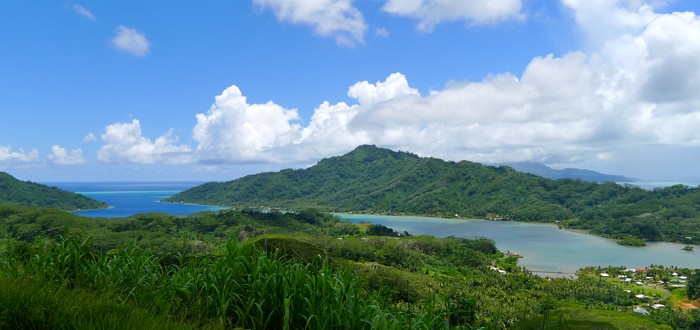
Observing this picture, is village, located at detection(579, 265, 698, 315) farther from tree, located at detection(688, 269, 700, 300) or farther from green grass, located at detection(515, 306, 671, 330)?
green grass, located at detection(515, 306, 671, 330)

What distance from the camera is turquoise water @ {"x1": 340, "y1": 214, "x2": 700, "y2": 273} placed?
2995 inches

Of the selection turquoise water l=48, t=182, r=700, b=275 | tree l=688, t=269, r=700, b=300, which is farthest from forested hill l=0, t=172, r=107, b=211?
tree l=688, t=269, r=700, b=300

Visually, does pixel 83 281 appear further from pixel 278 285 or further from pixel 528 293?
pixel 528 293

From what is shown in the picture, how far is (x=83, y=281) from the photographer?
13.6 ft

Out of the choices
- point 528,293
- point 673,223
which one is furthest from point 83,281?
point 673,223

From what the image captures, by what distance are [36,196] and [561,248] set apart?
15171cm

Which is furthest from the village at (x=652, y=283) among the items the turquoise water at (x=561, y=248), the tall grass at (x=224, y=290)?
the tall grass at (x=224, y=290)

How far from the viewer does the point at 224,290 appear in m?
3.84

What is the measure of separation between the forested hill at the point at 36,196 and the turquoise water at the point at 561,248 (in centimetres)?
11311

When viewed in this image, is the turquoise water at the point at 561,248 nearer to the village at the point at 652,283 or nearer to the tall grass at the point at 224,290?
the village at the point at 652,283

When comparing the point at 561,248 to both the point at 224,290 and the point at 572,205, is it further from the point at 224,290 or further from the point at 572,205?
the point at 224,290

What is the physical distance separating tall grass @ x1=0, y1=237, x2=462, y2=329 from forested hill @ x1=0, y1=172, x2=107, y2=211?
15103 centimetres

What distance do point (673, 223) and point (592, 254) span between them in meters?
52.0

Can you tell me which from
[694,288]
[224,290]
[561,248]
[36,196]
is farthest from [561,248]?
[36,196]
